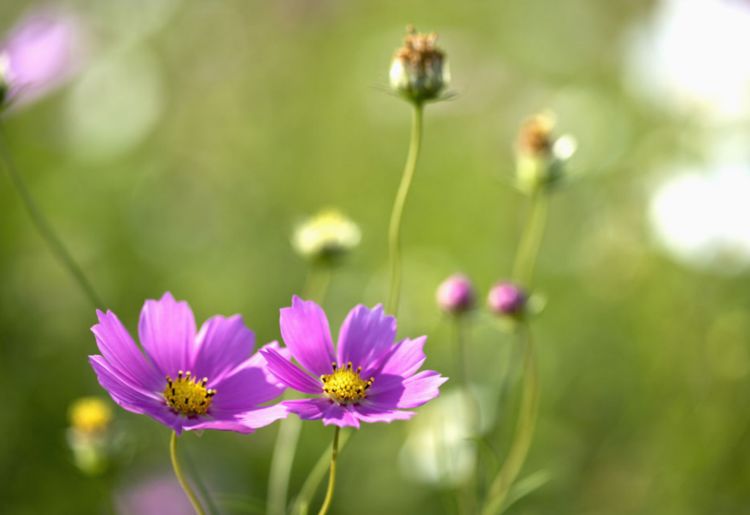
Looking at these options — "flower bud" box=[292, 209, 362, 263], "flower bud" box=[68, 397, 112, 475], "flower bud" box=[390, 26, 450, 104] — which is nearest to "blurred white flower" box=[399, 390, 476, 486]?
"flower bud" box=[292, 209, 362, 263]

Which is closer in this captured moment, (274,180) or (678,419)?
(678,419)

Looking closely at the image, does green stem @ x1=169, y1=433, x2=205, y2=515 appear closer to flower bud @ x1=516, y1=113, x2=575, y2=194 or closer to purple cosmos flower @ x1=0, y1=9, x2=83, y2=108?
purple cosmos flower @ x1=0, y1=9, x2=83, y2=108

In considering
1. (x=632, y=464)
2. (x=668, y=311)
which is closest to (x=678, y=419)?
(x=632, y=464)

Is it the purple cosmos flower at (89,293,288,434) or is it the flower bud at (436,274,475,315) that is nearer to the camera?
the purple cosmos flower at (89,293,288,434)

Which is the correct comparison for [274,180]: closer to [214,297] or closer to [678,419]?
[214,297]

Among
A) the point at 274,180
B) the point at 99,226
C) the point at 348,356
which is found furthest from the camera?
the point at 274,180

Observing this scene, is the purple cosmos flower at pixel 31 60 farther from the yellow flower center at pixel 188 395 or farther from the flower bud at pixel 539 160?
the flower bud at pixel 539 160
